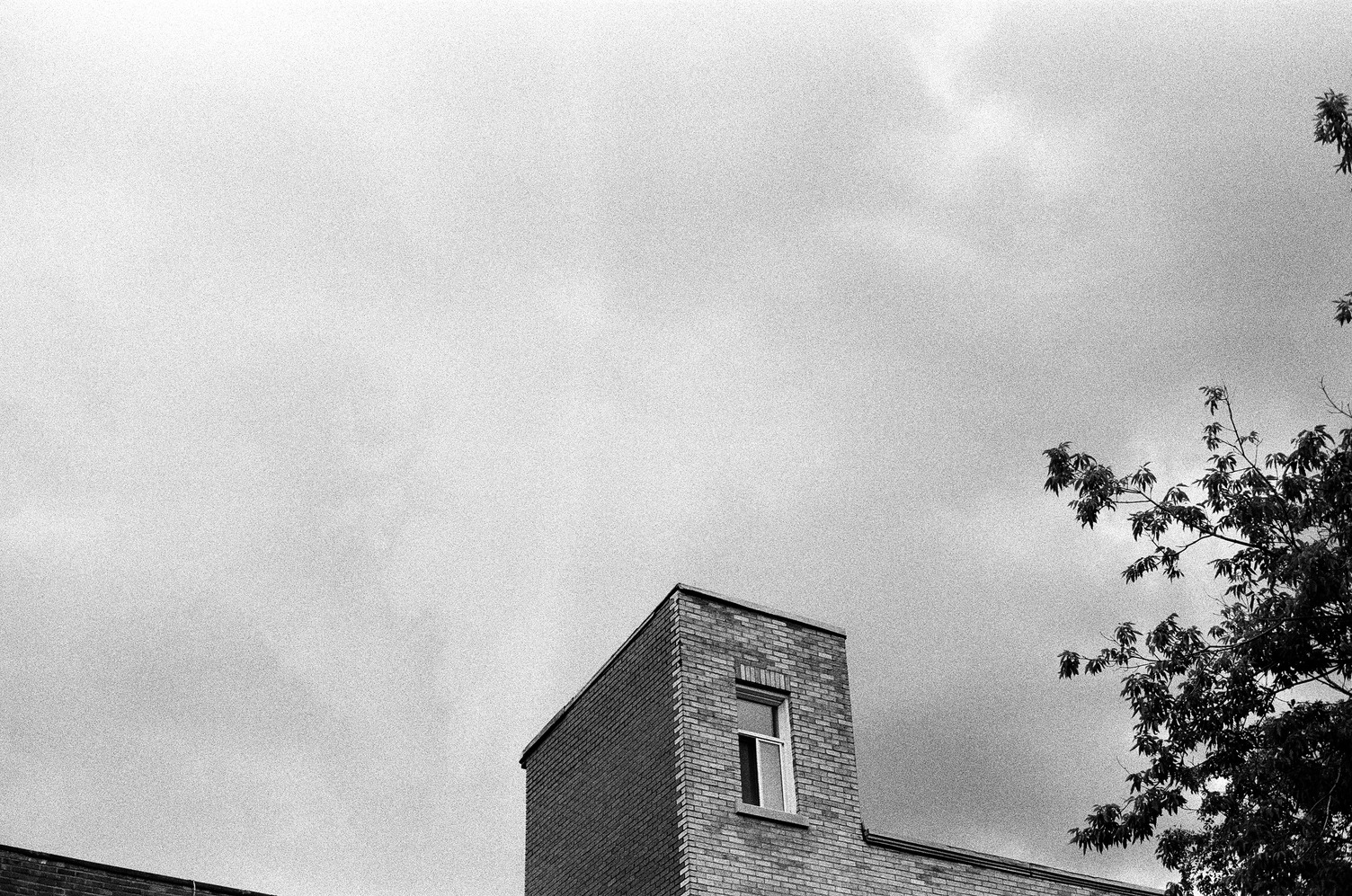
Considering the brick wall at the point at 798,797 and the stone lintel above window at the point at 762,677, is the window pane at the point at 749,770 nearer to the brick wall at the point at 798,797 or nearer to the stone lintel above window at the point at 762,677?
the brick wall at the point at 798,797

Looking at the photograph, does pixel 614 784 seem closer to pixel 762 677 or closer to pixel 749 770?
pixel 749 770

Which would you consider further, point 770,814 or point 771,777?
point 771,777

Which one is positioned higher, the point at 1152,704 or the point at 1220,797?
the point at 1152,704

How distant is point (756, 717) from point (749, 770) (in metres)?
0.85

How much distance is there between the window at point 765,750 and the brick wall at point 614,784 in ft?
4.14

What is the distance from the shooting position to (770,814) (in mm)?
21547

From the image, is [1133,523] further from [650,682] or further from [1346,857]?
[650,682]

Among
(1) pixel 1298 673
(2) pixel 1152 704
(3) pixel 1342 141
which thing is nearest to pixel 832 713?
(2) pixel 1152 704

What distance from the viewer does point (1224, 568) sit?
20.0 m

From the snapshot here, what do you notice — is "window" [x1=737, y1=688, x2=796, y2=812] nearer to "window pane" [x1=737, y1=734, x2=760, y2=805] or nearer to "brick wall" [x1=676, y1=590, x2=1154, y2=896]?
"window pane" [x1=737, y1=734, x2=760, y2=805]

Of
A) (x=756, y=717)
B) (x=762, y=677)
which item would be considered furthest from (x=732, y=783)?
(x=762, y=677)

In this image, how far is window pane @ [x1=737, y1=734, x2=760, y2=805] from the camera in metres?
22.0

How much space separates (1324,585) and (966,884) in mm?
7670

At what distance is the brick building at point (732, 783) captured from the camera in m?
21.2
